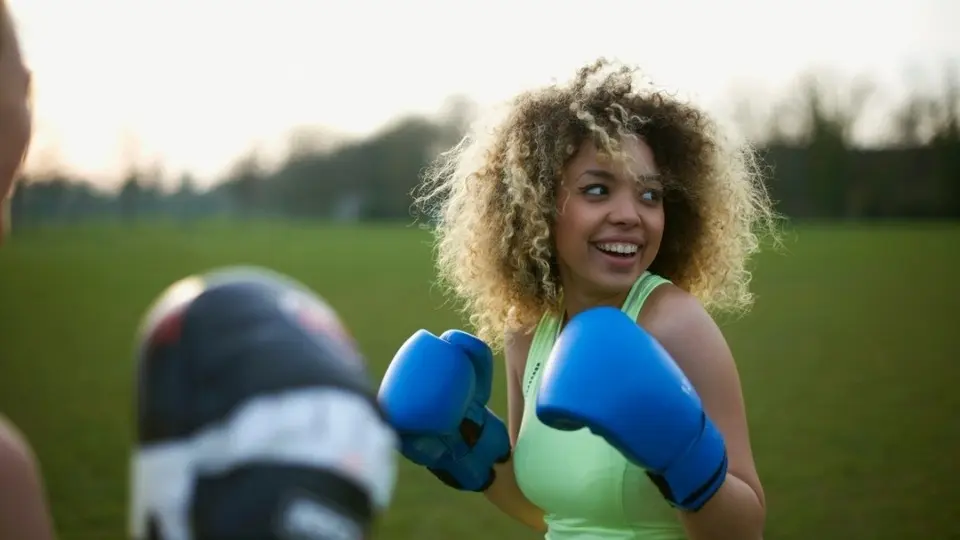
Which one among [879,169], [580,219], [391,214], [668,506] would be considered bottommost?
[391,214]

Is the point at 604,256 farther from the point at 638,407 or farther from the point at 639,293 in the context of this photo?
the point at 638,407

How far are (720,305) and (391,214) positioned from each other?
5056 cm

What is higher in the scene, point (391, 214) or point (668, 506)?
point (668, 506)

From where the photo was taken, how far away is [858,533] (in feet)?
15.2

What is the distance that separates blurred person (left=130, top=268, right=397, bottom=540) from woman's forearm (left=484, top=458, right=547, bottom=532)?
1434 mm

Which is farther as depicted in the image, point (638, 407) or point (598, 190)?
point (598, 190)

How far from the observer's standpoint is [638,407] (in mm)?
1625

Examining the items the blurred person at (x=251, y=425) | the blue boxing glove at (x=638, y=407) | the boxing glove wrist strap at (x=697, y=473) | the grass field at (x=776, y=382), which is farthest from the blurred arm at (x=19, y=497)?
the grass field at (x=776, y=382)

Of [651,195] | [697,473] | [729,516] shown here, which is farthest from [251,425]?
[651,195]

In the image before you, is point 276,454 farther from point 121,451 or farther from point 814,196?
point 814,196

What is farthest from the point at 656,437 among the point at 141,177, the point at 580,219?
the point at 141,177

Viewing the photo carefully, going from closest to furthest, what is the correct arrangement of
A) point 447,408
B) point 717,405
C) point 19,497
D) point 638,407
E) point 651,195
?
point 19,497 → point 638,407 → point 717,405 → point 447,408 → point 651,195

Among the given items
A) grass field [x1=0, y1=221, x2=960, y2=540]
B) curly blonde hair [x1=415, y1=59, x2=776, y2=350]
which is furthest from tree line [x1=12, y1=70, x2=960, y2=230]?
curly blonde hair [x1=415, y1=59, x2=776, y2=350]

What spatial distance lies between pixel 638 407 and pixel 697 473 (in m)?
0.18
